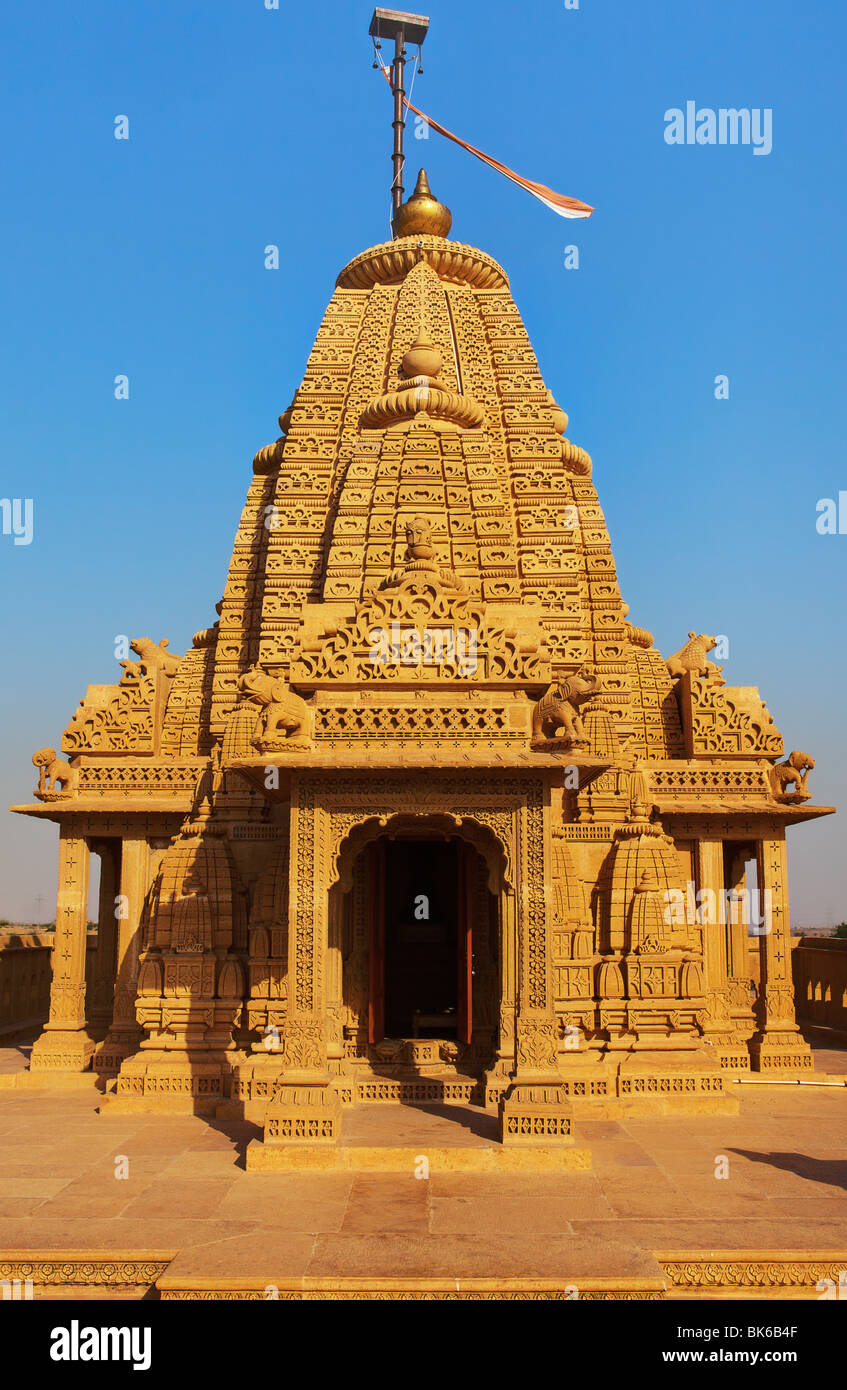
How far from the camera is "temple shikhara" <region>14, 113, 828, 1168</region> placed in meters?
10.6

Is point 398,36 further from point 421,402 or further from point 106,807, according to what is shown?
point 106,807

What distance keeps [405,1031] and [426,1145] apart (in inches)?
214

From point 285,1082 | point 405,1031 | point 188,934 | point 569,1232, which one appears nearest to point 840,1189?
point 569,1232

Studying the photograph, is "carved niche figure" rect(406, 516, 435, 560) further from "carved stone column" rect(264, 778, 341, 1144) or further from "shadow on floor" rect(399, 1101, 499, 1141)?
"shadow on floor" rect(399, 1101, 499, 1141)

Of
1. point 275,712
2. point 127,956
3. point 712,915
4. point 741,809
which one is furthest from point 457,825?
point 127,956

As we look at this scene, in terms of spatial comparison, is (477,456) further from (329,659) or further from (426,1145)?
(426,1145)

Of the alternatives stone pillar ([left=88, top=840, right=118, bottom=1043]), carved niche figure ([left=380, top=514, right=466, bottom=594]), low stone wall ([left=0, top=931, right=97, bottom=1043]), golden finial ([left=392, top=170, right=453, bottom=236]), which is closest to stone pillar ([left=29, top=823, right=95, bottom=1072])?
stone pillar ([left=88, top=840, right=118, bottom=1043])

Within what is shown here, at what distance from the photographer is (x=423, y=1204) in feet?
29.1

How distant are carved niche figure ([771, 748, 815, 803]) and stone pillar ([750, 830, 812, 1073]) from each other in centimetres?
62

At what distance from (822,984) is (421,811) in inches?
551

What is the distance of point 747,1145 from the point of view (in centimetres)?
1126
